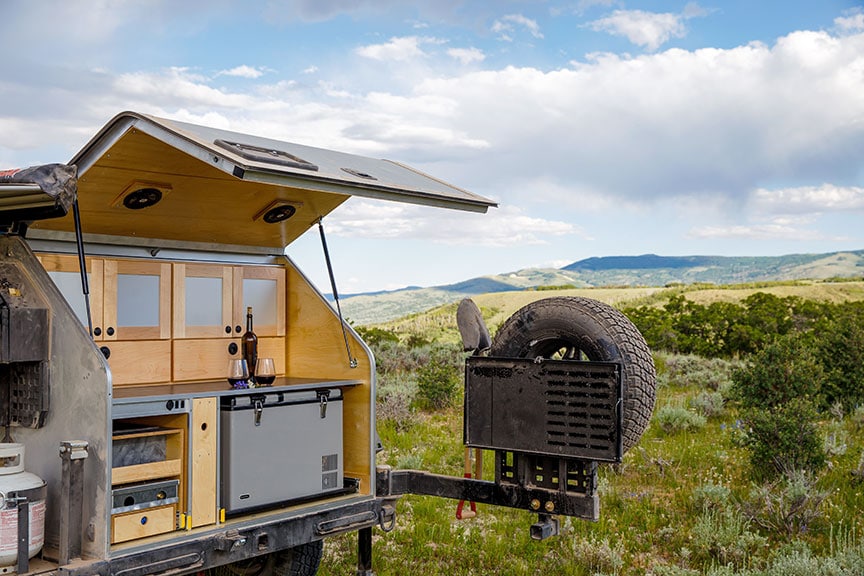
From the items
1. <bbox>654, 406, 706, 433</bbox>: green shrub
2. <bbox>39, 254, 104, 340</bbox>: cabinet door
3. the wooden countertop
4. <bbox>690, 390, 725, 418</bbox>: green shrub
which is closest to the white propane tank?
the wooden countertop

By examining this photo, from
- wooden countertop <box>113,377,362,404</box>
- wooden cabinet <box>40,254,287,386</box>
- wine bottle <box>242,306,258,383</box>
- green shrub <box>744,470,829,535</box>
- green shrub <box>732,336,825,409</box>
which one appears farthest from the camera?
green shrub <box>732,336,825,409</box>

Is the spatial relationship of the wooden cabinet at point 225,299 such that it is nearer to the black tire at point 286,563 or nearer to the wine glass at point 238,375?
the wine glass at point 238,375

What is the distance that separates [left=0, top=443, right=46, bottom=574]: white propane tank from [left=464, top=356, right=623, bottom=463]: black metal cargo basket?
2176mm

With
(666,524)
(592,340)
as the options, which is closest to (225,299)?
(592,340)

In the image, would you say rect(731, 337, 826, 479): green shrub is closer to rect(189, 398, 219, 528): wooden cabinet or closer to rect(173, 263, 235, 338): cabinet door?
rect(173, 263, 235, 338): cabinet door

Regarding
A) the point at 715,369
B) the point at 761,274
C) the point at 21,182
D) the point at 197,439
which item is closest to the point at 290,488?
the point at 197,439

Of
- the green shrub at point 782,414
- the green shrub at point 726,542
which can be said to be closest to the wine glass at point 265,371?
the green shrub at point 726,542

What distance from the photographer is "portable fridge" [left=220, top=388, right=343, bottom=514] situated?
449 centimetres

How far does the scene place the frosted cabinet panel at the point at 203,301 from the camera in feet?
17.7

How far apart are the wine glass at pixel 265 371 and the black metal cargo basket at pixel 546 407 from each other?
1163 millimetres

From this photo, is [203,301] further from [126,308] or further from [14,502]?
[14,502]

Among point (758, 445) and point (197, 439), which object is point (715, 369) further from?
point (197, 439)

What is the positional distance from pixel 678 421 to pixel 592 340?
5.95m

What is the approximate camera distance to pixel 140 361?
5145mm
